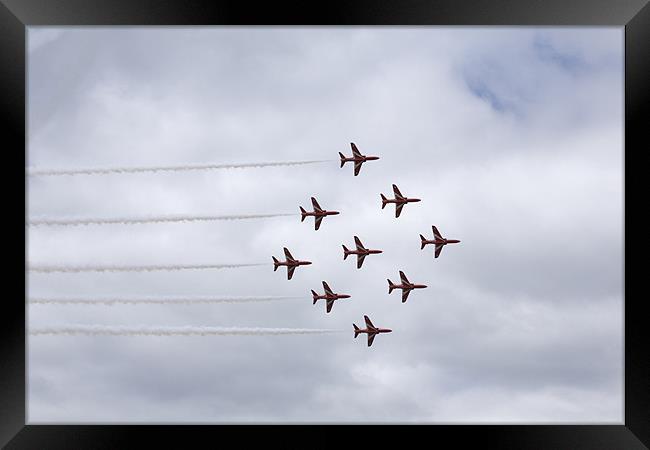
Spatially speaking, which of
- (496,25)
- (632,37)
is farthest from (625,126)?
(496,25)

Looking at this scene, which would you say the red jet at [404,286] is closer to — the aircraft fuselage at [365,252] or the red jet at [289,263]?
the aircraft fuselage at [365,252]

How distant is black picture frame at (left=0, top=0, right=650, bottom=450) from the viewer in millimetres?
35219

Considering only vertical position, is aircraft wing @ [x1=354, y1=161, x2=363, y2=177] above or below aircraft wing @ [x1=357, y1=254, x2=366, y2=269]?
above

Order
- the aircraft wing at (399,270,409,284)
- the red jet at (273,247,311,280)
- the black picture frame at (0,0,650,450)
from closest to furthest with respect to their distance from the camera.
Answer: the black picture frame at (0,0,650,450), the red jet at (273,247,311,280), the aircraft wing at (399,270,409,284)

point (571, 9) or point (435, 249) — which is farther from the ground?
point (571, 9)

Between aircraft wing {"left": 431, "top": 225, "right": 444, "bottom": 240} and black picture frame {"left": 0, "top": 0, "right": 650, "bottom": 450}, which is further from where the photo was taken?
aircraft wing {"left": 431, "top": 225, "right": 444, "bottom": 240}

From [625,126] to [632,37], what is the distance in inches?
138

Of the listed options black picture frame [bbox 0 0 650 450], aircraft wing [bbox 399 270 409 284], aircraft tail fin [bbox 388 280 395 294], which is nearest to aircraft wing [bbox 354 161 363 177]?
aircraft wing [bbox 399 270 409 284]

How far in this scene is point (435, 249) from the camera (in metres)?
60.7

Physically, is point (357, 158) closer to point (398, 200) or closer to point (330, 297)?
point (398, 200)

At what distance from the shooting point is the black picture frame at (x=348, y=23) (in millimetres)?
35219

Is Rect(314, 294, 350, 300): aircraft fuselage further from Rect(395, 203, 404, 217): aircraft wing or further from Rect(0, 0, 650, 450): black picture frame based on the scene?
Rect(0, 0, 650, 450): black picture frame

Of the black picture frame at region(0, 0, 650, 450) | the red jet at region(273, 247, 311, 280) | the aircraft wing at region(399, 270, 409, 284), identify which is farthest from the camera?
the aircraft wing at region(399, 270, 409, 284)

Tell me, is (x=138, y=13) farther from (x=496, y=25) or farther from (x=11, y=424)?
(x=11, y=424)
